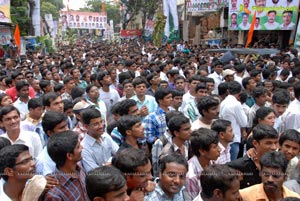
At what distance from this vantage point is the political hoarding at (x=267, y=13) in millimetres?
14047

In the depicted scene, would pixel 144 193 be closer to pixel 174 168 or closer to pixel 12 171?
pixel 174 168

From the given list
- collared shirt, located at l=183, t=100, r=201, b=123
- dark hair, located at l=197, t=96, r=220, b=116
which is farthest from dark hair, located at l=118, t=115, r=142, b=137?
collared shirt, located at l=183, t=100, r=201, b=123

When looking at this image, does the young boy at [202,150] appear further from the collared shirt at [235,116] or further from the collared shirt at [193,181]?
the collared shirt at [235,116]


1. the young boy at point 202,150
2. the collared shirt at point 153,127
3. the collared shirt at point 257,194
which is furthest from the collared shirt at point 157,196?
the collared shirt at point 153,127

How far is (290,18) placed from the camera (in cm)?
1408

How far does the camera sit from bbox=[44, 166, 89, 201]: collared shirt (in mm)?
2571

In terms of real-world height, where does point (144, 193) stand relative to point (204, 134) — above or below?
below

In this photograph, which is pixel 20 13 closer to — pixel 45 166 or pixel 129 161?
pixel 45 166

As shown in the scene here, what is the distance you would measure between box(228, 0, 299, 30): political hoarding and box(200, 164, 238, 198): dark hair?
42.4ft

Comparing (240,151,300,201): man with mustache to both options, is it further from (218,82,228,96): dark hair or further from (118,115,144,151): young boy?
(218,82,228,96): dark hair

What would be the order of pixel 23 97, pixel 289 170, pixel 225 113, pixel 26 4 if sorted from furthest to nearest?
pixel 26 4 → pixel 23 97 → pixel 225 113 → pixel 289 170

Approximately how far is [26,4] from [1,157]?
20.3 m

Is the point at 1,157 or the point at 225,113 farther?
the point at 225,113

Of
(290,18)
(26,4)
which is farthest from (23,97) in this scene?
(26,4)
